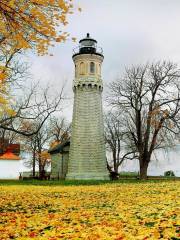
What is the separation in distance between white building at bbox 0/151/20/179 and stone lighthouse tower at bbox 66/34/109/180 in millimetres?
22441

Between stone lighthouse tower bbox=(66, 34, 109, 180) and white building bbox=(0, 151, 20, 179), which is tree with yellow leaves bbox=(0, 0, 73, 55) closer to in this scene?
stone lighthouse tower bbox=(66, 34, 109, 180)

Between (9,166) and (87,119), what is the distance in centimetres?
2583

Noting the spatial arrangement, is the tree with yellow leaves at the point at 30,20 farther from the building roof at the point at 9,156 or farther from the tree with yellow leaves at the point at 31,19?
the building roof at the point at 9,156

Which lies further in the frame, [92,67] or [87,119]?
[92,67]

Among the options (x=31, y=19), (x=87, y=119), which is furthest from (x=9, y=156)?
(x=31, y=19)

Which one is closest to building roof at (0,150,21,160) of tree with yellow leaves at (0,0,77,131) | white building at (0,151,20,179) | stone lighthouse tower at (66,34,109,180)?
white building at (0,151,20,179)

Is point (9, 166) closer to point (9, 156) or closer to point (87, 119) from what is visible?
point (9, 156)

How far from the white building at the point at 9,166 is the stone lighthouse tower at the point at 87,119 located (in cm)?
2244

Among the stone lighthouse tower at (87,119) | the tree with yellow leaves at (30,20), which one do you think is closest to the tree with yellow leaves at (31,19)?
the tree with yellow leaves at (30,20)

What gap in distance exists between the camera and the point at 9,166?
62281mm

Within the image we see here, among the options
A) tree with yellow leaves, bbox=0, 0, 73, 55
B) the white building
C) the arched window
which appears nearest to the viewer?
tree with yellow leaves, bbox=0, 0, 73, 55

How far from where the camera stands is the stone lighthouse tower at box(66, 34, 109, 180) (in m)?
41.3

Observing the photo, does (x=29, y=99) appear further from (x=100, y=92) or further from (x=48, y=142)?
(x=48, y=142)

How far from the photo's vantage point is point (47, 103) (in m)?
21.6
